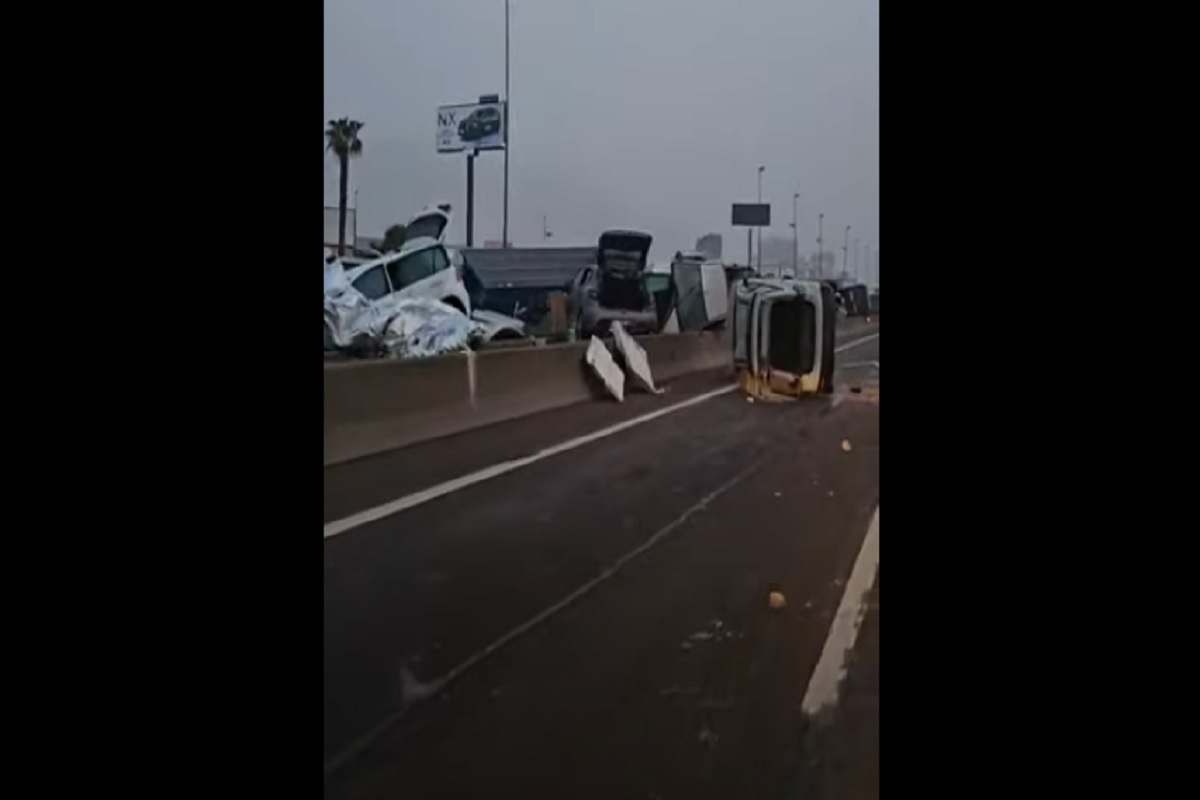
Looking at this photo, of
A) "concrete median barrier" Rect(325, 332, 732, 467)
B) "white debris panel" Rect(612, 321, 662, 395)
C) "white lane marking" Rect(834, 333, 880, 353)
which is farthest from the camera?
"white debris panel" Rect(612, 321, 662, 395)

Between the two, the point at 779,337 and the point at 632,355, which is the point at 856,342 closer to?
the point at 779,337

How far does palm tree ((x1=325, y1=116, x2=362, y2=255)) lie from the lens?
2383 millimetres

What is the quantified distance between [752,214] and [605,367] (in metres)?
0.68

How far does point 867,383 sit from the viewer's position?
209 cm

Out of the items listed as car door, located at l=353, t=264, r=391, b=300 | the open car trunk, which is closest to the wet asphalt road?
the open car trunk

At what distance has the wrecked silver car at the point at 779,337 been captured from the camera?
2654mm

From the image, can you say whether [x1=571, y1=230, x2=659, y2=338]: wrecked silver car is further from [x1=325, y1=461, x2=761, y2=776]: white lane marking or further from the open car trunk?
[x1=325, y1=461, x2=761, y2=776]: white lane marking

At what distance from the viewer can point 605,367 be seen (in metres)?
3.02

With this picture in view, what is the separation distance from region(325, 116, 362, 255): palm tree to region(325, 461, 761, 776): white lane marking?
939 mm
